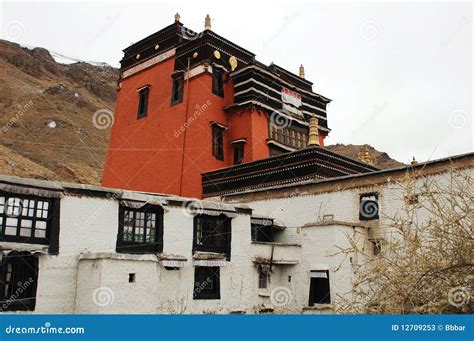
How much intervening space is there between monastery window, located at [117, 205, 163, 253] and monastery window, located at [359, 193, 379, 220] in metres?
8.39

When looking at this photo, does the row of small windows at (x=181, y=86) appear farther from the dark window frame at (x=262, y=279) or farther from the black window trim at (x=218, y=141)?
the dark window frame at (x=262, y=279)

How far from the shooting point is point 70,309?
15844 millimetres

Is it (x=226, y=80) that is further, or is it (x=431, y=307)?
(x=226, y=80)

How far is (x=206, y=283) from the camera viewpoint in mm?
19172

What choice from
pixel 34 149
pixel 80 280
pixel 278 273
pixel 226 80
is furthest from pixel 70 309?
pixel 34 149

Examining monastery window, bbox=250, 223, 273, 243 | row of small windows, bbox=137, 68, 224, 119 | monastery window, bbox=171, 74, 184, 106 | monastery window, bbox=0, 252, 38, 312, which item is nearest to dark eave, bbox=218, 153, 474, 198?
monastery window, bbox=250, 223, 273, 243

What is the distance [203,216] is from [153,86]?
49.6 feet

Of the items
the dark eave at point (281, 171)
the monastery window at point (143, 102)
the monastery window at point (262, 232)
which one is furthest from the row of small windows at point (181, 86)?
the monastery window at point (262, 232)

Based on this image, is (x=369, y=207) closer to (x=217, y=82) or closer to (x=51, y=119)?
(x=217, y=82)

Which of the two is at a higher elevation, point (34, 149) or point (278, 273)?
point (34, 149)

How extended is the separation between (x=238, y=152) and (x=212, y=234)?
10.1m

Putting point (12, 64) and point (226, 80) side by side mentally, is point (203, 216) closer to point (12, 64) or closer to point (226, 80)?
point (226, 80)

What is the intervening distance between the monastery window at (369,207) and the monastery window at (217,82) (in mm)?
12788

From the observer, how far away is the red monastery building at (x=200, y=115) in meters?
28.8
